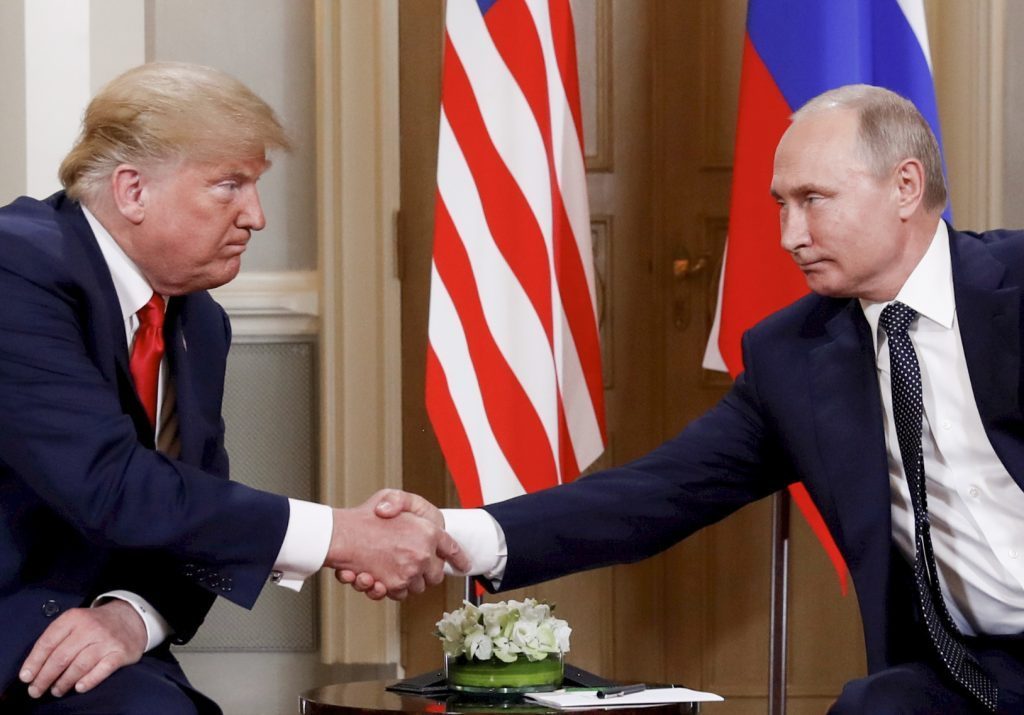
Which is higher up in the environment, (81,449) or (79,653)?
(81,449)

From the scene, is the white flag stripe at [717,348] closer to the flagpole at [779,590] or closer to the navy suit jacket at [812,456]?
the flagpole at [779,590]

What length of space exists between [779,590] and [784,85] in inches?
44.9

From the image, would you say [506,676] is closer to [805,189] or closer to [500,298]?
[805,189]

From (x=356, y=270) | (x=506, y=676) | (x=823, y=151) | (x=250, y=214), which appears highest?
(x=823, y=151)

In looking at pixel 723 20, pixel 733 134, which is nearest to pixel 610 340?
pixel 733 134

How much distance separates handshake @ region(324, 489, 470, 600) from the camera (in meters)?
2.24

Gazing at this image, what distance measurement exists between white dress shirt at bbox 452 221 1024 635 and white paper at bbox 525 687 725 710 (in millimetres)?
446

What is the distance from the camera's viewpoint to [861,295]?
2.29 meters

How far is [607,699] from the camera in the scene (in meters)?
2.05

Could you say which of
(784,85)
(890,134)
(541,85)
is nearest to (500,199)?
(541,85)

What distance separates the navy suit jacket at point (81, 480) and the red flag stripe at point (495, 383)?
43.1 inches

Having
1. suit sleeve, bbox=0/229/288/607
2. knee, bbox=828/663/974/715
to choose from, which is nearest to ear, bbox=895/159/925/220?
knee, bbox=828/663/974/715

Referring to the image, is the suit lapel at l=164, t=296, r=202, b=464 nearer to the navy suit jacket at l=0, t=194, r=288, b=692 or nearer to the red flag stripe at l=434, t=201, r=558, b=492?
the navy suit jacket at l=0, t=194, r=288, b=692

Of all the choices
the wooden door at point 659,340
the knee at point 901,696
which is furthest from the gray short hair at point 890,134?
the wooden door at point 659,340
